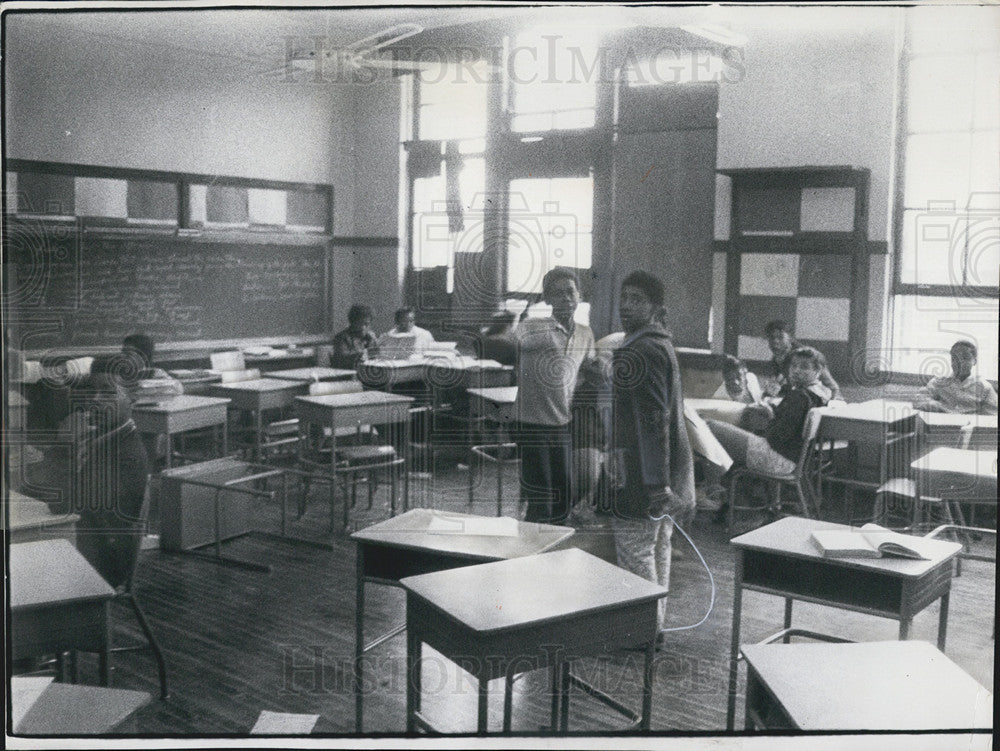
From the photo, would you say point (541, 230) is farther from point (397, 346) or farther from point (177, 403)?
point (177, 403)

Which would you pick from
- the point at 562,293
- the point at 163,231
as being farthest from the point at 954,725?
the point at 163,231

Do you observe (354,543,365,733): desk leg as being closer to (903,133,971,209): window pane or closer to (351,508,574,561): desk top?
(351,508,574,561): desk top

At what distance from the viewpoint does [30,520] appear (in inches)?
103

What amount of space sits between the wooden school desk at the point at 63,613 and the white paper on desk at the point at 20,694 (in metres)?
0.11

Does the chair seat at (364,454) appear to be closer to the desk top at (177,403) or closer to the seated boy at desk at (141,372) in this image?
the desk top at (177,403)

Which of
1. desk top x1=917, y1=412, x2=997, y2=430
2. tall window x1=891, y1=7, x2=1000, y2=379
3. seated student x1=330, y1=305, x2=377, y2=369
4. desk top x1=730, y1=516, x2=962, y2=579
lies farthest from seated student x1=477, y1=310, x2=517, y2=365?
desk top x1=917, y1=412, x2=997, y2=430

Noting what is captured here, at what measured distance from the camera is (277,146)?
315 cm

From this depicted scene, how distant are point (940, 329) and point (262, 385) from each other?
2.82m

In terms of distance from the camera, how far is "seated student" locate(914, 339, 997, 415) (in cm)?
318

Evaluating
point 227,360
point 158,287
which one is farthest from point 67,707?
point 158,287

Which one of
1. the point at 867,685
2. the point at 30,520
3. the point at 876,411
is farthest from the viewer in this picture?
the point at 876,411

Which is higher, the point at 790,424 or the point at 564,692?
the point at 790,424

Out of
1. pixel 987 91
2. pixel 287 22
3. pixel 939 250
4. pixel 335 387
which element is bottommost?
pixel 335 387

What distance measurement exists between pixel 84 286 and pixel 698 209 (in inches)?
110
